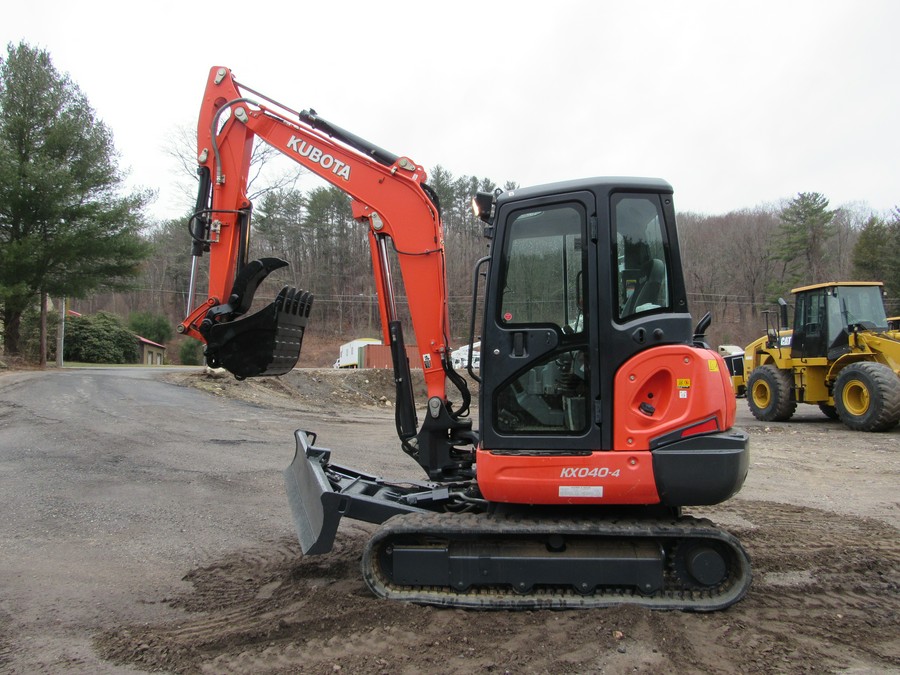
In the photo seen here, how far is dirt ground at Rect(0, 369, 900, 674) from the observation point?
3.20 metres

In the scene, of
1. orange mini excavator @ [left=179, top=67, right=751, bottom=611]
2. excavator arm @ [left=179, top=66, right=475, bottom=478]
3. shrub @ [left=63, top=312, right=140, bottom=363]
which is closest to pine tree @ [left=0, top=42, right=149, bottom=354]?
shrub @ [left=63, top=312, right=140, bottom=363]

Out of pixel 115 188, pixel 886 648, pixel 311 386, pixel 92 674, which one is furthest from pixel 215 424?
pixel 115 188

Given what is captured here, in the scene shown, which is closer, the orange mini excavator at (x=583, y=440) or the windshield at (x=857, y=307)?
the orange mini excavator at (x=583, y=440)

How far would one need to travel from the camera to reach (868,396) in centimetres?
1164

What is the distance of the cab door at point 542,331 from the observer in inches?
150

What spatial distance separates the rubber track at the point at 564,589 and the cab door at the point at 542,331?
474 millimetres

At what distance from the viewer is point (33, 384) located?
1498 centimetres

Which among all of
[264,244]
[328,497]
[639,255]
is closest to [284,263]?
[328,497]

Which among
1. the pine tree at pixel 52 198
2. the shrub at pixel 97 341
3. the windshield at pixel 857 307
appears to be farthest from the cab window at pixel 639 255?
the shrub at pixel 97 341

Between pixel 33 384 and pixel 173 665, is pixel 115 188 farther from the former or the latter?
pixel 173 665

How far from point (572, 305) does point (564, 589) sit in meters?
1.71

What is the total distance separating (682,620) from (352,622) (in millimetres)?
1885

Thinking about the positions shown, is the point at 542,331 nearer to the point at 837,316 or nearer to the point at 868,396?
the point at 868,396

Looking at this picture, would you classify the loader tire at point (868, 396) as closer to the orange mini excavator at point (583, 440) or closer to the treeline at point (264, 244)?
the treeline at point (264, 244)
